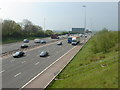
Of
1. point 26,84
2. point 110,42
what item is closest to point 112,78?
point 26,84

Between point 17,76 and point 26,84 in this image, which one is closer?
point 26,84

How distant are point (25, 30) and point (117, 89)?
95811 mm

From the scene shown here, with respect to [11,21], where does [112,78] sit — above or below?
below

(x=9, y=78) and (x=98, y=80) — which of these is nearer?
(x=98, y=80)

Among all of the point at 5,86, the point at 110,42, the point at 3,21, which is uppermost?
the point at 3,21

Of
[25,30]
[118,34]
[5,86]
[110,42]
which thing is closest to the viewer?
Answer: [5,86]

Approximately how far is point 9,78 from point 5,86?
3131mm

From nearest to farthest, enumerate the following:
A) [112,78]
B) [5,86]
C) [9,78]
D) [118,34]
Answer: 1. [112,78]
2. [5,86]
3. [9,78]
4. [118,34]

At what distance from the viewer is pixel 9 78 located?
2362cm

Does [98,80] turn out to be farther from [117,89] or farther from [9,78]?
[9,78]

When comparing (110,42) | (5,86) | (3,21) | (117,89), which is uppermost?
(3,21)

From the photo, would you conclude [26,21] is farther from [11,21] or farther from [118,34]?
[118,34]

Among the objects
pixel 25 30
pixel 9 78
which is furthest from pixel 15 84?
pixel 25 30

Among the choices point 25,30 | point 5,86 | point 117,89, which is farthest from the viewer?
point 25,30
